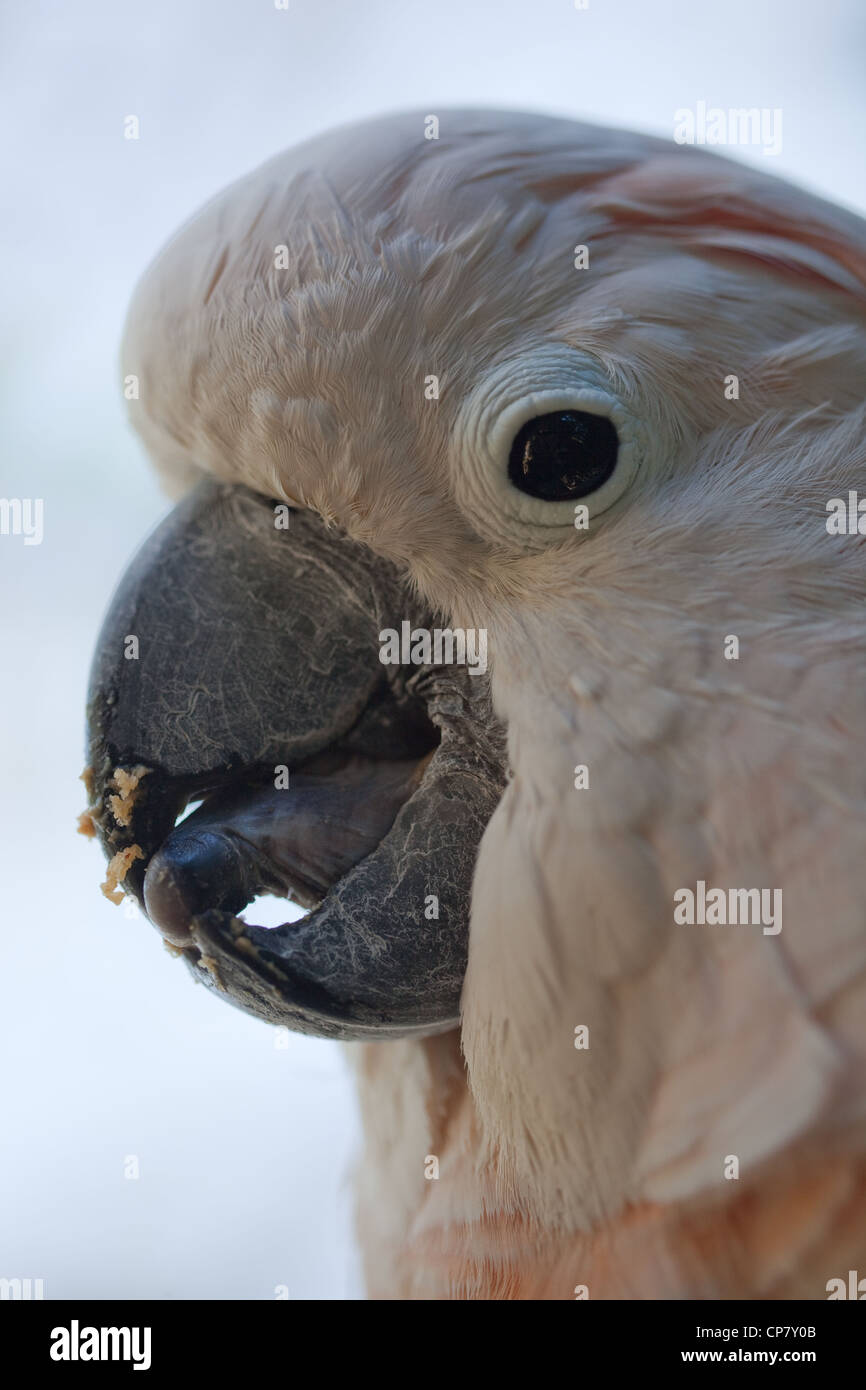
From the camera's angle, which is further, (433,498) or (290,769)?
(290,769)

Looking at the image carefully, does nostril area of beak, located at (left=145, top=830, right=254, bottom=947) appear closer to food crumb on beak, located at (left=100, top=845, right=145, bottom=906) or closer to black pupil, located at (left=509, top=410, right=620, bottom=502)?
food crumb on beak, located at (left=100, top=845, right=145, bottom=906)

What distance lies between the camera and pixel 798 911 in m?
0.93

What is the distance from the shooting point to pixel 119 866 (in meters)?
1.17

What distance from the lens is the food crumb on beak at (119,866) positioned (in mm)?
1174

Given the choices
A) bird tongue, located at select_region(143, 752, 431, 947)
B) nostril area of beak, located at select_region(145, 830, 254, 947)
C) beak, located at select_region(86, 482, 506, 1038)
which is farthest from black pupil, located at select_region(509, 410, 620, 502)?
nostril area of beak, located at select_region(145, 830, 254, 947)

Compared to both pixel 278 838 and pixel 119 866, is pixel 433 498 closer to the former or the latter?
pixel 278 838

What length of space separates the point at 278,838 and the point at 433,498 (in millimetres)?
424

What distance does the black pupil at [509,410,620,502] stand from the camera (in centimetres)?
104

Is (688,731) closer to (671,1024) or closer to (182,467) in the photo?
(671,1024)

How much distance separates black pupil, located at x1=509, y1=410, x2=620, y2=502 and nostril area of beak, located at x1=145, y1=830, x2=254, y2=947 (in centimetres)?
52
